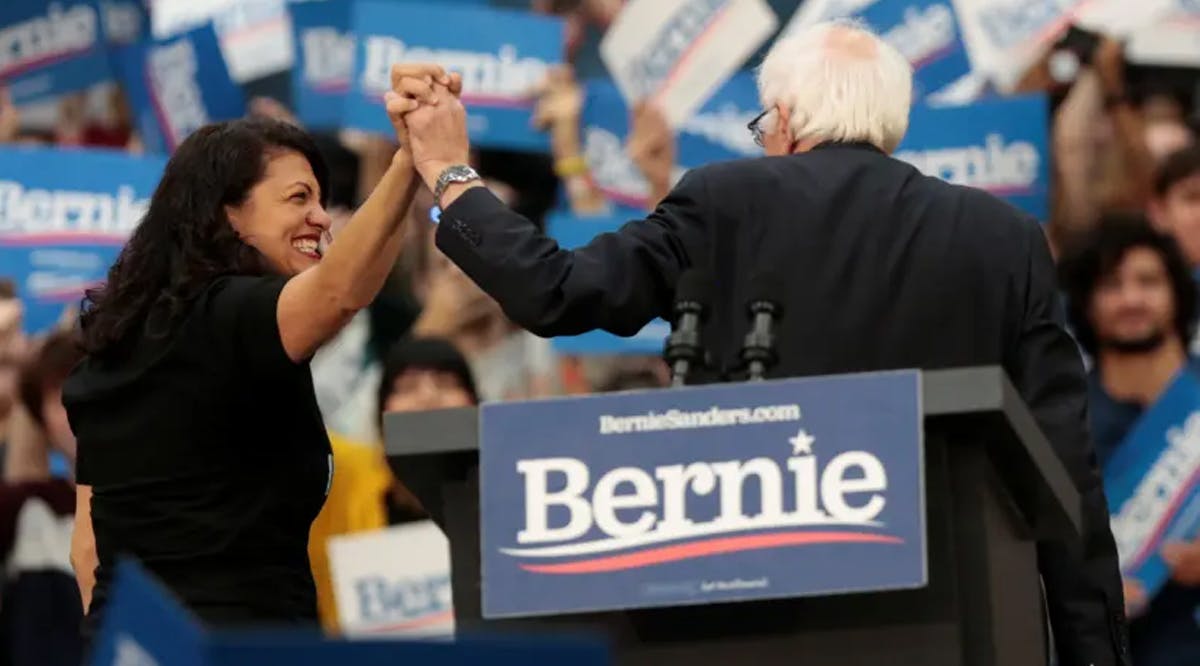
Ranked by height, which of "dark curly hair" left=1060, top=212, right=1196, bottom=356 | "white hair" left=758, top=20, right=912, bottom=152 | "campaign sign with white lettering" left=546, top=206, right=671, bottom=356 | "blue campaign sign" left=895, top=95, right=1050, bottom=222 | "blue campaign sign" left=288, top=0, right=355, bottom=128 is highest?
"blue campaign sign" left=288, top=0, right=355, bottom=128

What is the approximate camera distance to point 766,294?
3447mm

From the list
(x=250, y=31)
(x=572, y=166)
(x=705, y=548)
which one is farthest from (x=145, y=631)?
(x=250, y=31)

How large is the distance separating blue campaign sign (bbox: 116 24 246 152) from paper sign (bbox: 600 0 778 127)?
1276 mm

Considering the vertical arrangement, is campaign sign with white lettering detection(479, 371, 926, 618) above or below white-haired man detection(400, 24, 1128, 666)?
below

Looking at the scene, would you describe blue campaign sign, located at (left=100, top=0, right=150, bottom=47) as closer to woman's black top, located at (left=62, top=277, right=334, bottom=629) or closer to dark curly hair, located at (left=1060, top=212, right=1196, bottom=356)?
dark curly hair, located at (left=1060, top=212, right=1196, bottom=356)

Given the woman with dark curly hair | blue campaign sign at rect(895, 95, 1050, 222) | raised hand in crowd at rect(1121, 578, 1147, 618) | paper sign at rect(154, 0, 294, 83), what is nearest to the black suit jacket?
the woman with dark curly hair

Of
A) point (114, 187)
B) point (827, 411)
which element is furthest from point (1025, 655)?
point (114, 187)

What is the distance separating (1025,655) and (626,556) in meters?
0.57

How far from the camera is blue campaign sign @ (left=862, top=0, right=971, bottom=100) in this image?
25.2 feet

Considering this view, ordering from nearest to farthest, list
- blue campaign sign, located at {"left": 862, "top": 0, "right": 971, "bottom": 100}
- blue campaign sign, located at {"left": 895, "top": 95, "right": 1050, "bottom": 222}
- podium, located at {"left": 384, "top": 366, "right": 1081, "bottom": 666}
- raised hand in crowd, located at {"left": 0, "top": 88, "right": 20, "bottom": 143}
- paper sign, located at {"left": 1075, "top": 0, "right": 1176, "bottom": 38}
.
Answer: podium, located at {"left": 384, "top": 366, "right": 1081, "bottom": 666} → blue campaign sign, located at {"left": 895, "top": 95, "right": 1050, "bottom": 222} → paper sign, located at {"left": 1075, "top": 0, "right": 1176, "bottom": 38} → blue campaign sign, located at {"left": 862, "top": 0, "right": 971, "bottom": 100} → raised hand in crowd, located at {"left": 0, "top": 88, "right": 20, "bottom": 143}

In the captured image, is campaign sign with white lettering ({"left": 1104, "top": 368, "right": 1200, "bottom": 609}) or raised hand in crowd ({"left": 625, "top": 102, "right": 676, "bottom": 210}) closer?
campaign sign with white lettering ({"left": 1104, "top": 368, "right": 1200, "bottom": 609})

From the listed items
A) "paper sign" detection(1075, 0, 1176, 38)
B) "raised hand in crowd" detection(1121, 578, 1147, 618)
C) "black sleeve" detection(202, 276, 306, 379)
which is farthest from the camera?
"paper sign" detection(1075, 0, 1176, 38)

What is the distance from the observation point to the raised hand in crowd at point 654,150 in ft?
24.8

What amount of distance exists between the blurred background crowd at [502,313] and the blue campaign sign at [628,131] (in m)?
0.05
